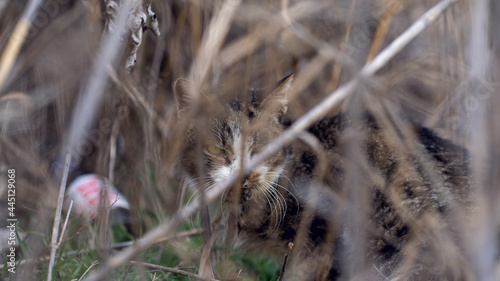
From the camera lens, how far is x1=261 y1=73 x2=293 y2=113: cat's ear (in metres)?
2.05

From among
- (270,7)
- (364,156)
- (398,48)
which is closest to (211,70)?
(270,7)

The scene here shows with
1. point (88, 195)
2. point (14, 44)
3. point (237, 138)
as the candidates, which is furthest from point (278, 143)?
point (88, 195)

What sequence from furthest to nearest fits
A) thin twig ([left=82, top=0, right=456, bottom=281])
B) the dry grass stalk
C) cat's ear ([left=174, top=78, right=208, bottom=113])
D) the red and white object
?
the red and white object, cat's ear ([left=174, top=78, right=208, bottom=113]), the dry grass stalk, thin twig ([left=82, top=0, right=456, bottom=281])

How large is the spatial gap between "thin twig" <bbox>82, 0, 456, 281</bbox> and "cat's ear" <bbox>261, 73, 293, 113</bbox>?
56 cm

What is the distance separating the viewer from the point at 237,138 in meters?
2.03

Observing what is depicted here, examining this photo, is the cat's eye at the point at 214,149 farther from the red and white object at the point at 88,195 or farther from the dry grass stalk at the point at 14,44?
the dry grass stalk at the point at 14,44

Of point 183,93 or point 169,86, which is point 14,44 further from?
point 169,86

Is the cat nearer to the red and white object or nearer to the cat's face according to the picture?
the cat's face

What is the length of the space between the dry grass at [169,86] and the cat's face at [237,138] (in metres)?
0.14

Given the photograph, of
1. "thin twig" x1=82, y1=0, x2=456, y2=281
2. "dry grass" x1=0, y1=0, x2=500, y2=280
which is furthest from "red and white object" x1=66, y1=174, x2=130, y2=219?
"thin twig" x1=82, y1=0, x2=456, y2=281

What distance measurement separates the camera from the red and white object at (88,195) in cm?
230

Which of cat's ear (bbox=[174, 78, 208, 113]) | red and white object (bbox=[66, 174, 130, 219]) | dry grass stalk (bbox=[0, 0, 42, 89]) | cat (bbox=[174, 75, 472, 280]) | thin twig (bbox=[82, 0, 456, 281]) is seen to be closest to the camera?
thin twig (bbox=[82, 0, 456, 281])

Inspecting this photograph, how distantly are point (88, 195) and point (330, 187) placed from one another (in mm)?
1402

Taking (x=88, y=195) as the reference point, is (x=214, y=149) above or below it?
above
